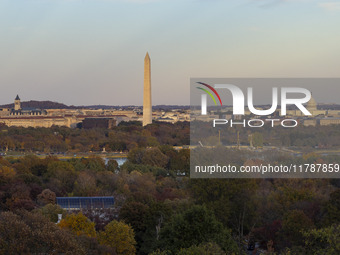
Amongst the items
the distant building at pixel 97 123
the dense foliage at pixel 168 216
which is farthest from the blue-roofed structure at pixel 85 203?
the distant building at pixel 97 123

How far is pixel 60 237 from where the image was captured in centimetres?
1373

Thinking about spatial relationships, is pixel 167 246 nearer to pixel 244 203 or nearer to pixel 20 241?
pixel 20 241

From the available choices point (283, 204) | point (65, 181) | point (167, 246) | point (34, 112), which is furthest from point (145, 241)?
point (34, 112)

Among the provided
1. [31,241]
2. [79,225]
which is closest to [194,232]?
[79,225]

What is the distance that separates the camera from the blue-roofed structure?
24516mm

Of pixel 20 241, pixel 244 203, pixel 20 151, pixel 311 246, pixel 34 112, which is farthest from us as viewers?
pixel 34 112

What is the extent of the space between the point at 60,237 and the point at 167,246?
11.4 ft

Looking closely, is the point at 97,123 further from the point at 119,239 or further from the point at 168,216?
the point at 119,239

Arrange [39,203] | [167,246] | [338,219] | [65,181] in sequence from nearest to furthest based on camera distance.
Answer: [167,246]
[338,219]
[39,203]
[65,181]

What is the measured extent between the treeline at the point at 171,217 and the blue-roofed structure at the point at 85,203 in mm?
394

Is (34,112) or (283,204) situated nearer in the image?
(283,204)

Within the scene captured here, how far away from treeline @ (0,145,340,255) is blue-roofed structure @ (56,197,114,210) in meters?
0.39

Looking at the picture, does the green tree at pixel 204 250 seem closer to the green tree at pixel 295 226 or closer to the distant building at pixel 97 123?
the green tree at pixel 295 226

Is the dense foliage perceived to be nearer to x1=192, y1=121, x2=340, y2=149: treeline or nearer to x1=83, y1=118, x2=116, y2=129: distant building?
x1=192, y1=121, x2=340, y2=149: treeline
